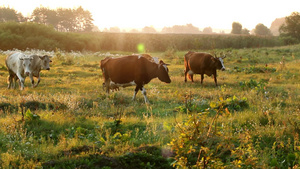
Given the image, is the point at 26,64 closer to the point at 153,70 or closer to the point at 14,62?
the point at 14,62

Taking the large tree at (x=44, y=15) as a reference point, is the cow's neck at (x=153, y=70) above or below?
below

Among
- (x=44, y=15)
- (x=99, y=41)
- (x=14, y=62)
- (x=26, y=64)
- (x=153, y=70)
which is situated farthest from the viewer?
(x=44, y=15)

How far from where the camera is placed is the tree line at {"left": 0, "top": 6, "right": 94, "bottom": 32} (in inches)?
3093

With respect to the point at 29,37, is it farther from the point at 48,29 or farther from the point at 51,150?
the point at 51,150

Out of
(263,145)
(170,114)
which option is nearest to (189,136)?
(263,145)

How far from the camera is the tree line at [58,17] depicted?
78562 mm

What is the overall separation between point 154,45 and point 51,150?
50948 mm

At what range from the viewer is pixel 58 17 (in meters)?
82.4

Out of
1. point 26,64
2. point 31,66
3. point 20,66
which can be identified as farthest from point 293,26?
point 20,66

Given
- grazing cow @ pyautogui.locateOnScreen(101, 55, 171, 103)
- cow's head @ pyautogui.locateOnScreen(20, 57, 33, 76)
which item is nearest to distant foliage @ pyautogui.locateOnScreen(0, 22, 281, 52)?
cow's head @ pyautogui.locateOnScreen(20, 57, 33, 76)

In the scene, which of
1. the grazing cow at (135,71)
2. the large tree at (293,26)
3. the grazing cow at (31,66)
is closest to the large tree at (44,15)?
the large tree at (293,26)

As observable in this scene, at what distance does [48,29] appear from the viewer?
4581 cm

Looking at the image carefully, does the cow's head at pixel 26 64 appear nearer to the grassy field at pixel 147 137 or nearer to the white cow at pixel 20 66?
the white cow at pixel 20 66

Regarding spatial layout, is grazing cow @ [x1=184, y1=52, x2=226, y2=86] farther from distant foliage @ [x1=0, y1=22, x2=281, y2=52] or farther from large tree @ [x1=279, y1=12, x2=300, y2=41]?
large tree @ [x1=279, y1=12, x2=300, y2=41]
